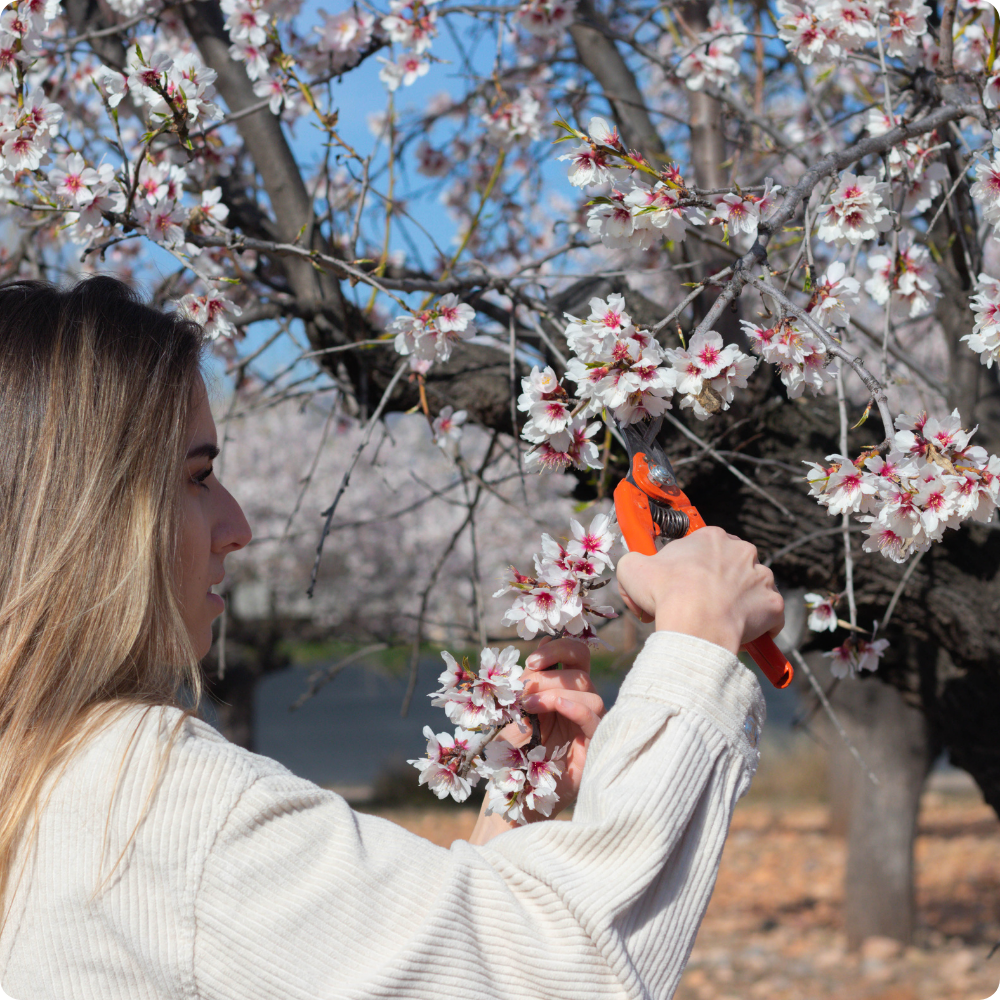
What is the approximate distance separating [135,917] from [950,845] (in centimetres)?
812

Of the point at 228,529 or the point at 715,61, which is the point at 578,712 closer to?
the point at 228,529

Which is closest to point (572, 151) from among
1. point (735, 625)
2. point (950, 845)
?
point (735, 625)

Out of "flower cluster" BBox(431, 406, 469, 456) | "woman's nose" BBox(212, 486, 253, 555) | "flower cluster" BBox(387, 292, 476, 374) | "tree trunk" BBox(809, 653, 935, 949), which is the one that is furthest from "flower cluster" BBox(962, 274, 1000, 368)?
"tree trunk" BBox(809, 653, 935, 949)

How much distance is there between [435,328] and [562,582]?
760mm

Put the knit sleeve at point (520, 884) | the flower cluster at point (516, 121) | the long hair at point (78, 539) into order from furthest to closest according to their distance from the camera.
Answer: the flower cluster at point (516, 121)
the long hair at point (78, 539)
the knit sleeve at point (520, 884)

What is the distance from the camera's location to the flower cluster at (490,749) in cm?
120

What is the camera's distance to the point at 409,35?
224 centimetres

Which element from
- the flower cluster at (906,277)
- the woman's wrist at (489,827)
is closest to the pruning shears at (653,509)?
the woman's wrist at (489,827)

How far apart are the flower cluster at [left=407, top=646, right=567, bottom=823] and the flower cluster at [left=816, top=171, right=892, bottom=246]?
84 centimetres

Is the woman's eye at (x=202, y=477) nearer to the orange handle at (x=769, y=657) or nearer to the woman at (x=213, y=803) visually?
the woman at (x=213, y=803)

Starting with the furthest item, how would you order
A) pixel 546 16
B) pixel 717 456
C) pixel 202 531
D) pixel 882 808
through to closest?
pixel 882 808, pixel 546 16, pixel 717 456, pixel 202 531

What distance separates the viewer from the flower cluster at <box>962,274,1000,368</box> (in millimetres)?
1219

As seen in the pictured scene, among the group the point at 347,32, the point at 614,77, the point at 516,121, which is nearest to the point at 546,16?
the point at 516,121

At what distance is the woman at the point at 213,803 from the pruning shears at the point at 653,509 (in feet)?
0.17
